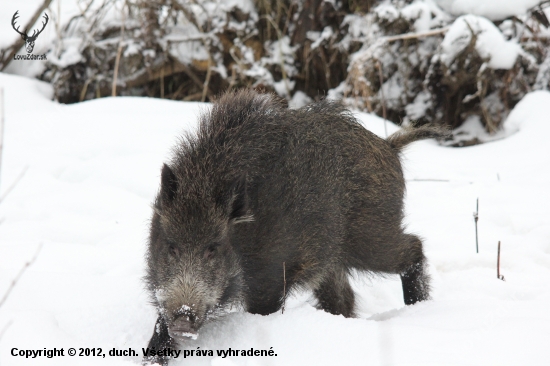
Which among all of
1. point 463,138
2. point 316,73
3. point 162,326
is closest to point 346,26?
point 316,73

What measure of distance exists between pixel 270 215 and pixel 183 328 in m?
0.80

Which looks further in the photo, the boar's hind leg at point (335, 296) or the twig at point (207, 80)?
the twig at point (207, 80)

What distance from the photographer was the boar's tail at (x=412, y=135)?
4.02 metres

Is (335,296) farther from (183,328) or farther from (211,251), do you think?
(183,328)

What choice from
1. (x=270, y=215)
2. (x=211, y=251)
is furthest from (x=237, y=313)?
(x=270, y=215)

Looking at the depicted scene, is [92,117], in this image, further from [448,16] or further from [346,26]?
[448,16]

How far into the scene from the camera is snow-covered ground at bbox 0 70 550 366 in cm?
246

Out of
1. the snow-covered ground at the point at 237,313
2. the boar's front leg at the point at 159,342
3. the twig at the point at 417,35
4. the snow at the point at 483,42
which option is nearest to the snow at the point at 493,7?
the snow at the point at 483,42

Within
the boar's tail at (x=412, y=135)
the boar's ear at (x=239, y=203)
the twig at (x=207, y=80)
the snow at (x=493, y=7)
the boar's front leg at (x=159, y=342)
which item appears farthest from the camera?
the twig at (x=207, y=80)

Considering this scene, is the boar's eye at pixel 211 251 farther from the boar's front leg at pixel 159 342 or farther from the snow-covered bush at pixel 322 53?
the snow-covered bush at pixel 322 53

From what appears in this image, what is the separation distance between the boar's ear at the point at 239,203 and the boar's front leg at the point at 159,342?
1.93 feet

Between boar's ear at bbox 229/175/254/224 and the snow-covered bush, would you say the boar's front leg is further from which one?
the snow-covered bush

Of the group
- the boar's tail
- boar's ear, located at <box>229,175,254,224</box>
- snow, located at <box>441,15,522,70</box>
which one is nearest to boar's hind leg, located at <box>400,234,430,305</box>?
the boar's tail

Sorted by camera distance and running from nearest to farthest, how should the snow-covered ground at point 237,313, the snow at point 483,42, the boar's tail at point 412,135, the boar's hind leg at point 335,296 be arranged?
the snow-covered ground at point 237,313, the boar's hind leg at point 335,296, the boar's tail at point 412,135, the snow at point 483,42
